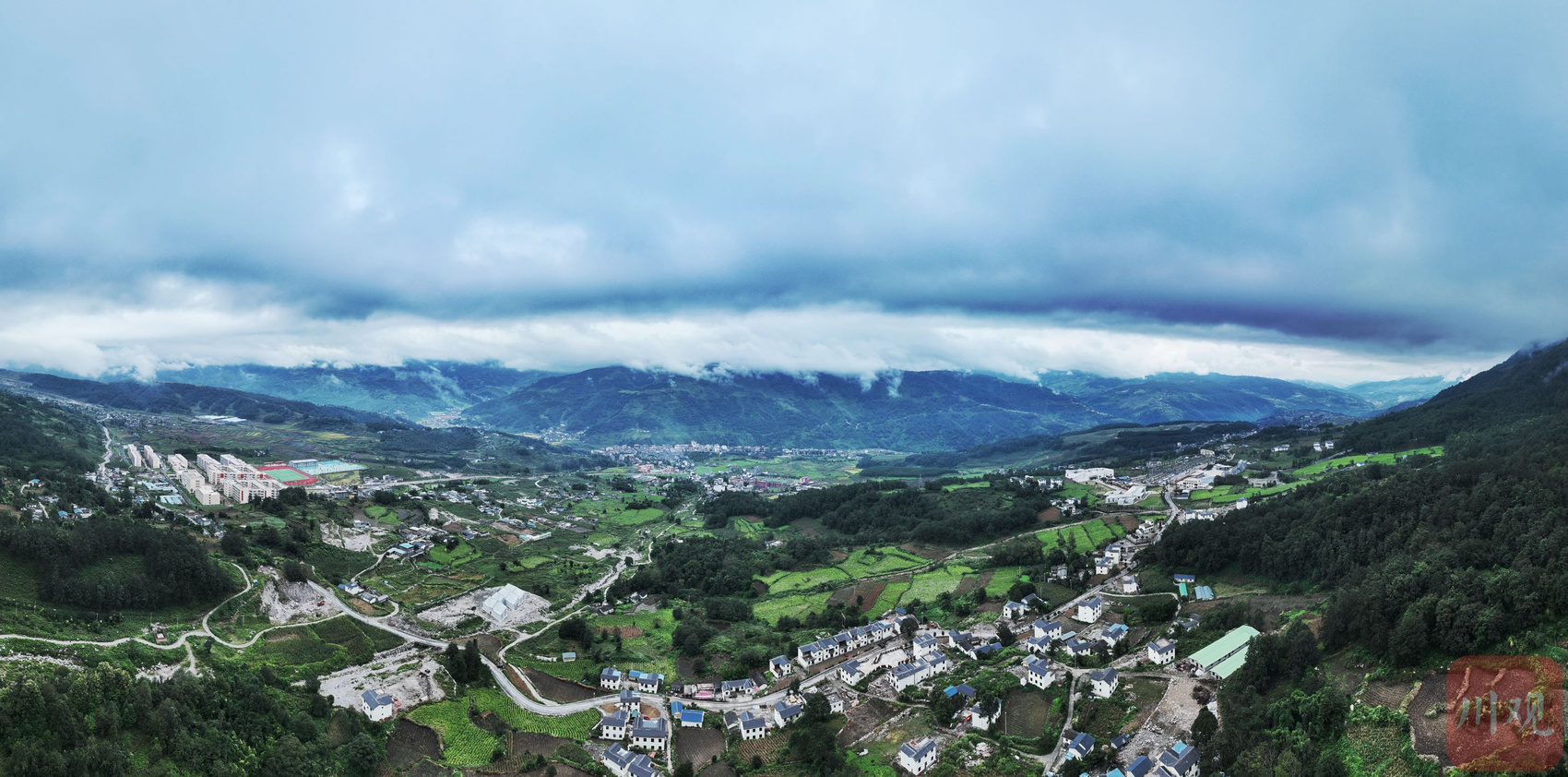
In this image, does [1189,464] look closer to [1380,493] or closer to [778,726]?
[1380,493]

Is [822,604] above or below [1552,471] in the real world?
below

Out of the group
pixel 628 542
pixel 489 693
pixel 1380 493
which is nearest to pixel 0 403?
pixel 628 542

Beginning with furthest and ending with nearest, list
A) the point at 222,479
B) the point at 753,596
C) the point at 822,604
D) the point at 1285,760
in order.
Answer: the point at 222,479
the point at 753,596
the point at 822,604
the point at 1285,760

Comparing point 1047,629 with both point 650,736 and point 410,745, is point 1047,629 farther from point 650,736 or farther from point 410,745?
point 410,745

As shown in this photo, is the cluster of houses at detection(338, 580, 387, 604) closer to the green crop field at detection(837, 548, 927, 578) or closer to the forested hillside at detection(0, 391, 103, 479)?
the forested hillside at detection(0, 391, 103, 479)

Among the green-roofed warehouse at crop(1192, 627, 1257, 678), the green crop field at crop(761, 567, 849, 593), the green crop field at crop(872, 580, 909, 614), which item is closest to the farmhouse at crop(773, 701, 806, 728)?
the green crop field at crop(872, 580, 909, 614)

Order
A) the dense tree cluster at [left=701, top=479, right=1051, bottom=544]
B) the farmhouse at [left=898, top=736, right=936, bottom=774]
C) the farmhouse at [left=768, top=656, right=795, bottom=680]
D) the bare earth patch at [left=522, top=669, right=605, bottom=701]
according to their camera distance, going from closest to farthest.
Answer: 1. the farmhouse at [left=898, top=736, right=936, bottom=774]
2. the bare earth patch at [left=522, top=669, right=605, bottom=701]
3. the farmhouse at [left=768, top=656, right=795, bottom=680]
4. the dense tree cluster at [left=701, top=479, right=1051, bottom=544]

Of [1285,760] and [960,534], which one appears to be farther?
[960,534]
